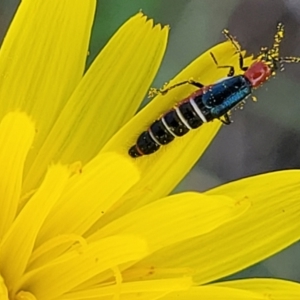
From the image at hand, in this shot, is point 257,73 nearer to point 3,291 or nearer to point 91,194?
point 91,194

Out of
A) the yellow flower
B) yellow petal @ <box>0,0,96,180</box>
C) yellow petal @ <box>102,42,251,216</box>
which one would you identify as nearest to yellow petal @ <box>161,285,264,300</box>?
the yellow flower

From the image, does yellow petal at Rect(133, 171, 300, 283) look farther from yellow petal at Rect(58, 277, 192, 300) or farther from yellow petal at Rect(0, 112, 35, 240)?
yellow petal at Rect(0, 112, 35, 240)

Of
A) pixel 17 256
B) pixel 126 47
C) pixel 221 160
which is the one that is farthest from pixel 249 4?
pixel 17 256

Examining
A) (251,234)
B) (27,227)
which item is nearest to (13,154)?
(27,227)

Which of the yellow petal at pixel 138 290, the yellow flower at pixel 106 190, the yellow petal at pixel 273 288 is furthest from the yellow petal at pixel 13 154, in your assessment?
the yellow petal at pixel 273 288

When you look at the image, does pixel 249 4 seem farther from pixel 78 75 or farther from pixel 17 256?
pixel 17 256
